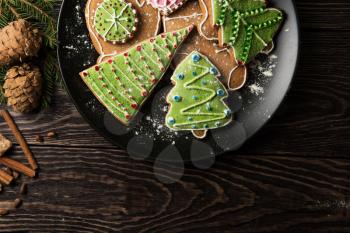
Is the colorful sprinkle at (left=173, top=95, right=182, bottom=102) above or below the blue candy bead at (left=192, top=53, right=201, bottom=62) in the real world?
below

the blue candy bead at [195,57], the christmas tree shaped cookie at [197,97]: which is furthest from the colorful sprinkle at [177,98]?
the blue candy bead at [195,57]

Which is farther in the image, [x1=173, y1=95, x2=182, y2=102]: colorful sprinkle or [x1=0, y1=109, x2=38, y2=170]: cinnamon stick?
[x1=0, y1=109, x2=38, y2=170]: cinnamon stick

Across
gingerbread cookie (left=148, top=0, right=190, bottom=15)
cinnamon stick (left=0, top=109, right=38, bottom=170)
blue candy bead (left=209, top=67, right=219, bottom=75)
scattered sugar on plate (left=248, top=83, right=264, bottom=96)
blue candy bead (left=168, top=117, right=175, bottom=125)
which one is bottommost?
cinnamon stick (left=0, top=109, right=38, bottom=170)

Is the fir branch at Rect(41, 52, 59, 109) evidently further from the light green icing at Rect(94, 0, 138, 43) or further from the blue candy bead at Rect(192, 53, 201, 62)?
the blue candy bead at Rect(192, 53, 201, 62)

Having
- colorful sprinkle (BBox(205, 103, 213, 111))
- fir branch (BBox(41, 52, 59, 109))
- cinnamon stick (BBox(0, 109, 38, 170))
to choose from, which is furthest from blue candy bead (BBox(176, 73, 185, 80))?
cinnamon stick (BBox(0, 109, 38, 170))

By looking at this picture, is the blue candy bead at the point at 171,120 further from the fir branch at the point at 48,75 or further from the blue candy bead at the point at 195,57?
the fir branch at the point at 48,75

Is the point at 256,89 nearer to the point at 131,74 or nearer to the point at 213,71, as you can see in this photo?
the point at 213,71
